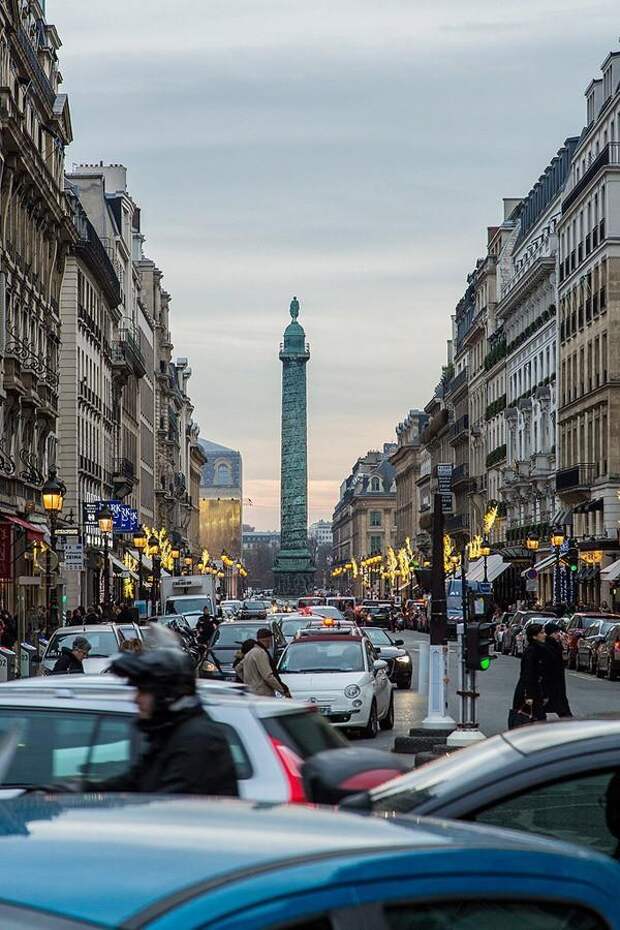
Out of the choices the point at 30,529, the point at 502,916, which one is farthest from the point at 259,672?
the point at 30,529

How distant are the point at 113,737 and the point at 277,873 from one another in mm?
6078

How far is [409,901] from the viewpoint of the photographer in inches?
141

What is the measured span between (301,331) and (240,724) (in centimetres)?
15521

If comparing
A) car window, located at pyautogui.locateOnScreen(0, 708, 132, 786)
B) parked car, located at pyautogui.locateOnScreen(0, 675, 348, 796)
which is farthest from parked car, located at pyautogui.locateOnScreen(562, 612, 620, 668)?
car window, located at pyautogui.locateOnScreen(0, 708, 132, 786)

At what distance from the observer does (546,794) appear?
5969 mm

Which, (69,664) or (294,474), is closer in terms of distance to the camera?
(69,664)

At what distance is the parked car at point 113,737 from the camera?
364 inches

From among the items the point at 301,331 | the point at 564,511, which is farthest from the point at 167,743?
the point at 301,331

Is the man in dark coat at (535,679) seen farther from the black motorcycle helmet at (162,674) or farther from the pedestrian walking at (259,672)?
the black motorcycle helmet at (162,674)

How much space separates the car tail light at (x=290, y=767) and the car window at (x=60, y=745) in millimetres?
723

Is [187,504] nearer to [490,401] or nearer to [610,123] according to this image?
[490,401]

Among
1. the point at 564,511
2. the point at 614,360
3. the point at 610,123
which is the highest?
the point at 610,123

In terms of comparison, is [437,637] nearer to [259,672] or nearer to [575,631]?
[259,672]

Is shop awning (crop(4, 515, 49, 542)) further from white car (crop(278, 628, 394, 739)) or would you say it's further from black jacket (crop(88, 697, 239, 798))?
black jacket (crop(88, 697, 239, 798))
